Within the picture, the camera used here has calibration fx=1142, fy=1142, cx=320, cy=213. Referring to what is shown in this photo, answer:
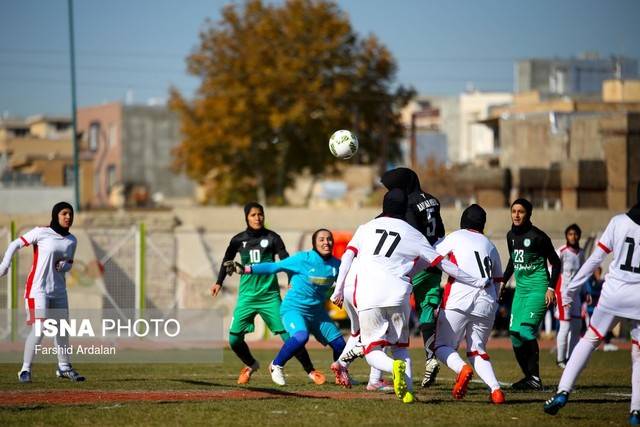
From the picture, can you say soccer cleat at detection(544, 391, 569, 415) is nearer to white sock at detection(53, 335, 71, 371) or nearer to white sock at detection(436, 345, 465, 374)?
white sock at detection(436, 345, 465, 374)

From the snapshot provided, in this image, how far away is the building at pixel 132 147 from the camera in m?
93.2

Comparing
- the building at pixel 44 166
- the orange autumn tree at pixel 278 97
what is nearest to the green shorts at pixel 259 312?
the orange autumn tree at pixel 278 97

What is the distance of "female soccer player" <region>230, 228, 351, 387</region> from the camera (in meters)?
12.9

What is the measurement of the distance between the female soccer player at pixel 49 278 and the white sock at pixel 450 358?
458 cm

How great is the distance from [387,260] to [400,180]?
181 centimetres

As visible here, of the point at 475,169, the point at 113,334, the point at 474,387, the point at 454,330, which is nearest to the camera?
the point at 454,330

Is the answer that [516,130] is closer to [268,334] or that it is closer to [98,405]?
[268,334]

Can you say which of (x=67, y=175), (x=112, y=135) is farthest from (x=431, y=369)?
(x=112, y=135)

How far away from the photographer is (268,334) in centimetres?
2517

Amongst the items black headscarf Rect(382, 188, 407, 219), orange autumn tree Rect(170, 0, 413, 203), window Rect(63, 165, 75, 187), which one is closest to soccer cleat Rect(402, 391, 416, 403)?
black headscarf Rect(382, 188, 407, 219)

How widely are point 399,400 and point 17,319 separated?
1447cm

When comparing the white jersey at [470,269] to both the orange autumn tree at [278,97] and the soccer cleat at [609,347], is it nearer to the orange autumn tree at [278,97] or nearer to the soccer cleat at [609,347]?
the soccer cleat at [609,347]

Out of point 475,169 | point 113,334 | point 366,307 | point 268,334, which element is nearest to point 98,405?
point 366,307

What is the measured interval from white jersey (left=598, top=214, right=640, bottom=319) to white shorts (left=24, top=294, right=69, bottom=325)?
21.6 ft
